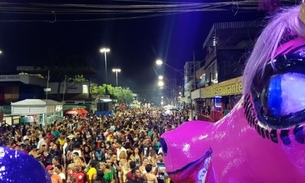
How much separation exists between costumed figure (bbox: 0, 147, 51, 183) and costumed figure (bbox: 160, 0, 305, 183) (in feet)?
2.78

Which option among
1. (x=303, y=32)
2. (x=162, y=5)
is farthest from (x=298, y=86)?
(x=162, y=5)

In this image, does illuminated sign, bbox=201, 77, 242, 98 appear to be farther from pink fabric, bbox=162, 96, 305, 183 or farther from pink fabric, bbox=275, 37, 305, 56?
pink fabric, bbox=275, 37, 305, 56

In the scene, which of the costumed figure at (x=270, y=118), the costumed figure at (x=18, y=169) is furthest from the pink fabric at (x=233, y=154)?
the costumed figure at (x=18, y=169)

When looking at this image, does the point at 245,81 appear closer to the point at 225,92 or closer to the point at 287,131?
the point at 287,131

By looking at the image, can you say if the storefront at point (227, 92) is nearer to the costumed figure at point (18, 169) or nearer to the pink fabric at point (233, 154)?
the pink fabric at point (233, 154)

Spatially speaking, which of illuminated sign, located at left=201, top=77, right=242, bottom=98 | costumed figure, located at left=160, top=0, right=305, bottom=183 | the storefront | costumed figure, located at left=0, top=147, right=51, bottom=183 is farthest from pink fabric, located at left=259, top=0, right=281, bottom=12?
costumed figure, located at left=0, top=147, right=51, bottom=183

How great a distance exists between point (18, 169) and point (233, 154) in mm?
931

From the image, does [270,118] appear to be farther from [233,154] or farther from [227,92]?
[227,92]

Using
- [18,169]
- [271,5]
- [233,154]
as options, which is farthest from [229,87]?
[18,169]

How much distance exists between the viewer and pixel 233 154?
1577 millimetres

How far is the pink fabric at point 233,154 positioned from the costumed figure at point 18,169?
82 cm

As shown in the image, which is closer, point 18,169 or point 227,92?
point 18,169

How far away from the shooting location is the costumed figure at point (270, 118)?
1.21 meters

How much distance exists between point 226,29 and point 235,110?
38698mm
